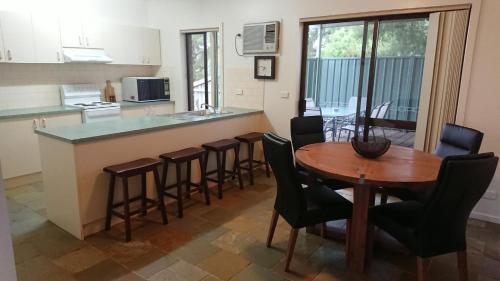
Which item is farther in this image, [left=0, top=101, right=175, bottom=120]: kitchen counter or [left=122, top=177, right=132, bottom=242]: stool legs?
[left=0, top=101, right=175, bottom=120]: kitchen counter

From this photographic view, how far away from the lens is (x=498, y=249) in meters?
2.68

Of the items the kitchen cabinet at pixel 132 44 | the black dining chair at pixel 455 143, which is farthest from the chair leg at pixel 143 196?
the kitchen cabinet at pixel 132 44

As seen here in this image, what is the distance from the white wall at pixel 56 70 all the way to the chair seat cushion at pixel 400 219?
4.58 meters

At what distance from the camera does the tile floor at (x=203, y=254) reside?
7.54 feet

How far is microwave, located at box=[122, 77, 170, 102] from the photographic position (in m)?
5.27

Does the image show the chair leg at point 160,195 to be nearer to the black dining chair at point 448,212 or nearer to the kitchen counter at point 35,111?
the black dining chair at point 448,212

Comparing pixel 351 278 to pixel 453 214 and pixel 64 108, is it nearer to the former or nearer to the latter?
pixel 453 214

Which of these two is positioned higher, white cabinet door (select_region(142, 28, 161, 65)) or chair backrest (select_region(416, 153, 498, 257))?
white cabinet door (select_region(142, 28, 161, 65))

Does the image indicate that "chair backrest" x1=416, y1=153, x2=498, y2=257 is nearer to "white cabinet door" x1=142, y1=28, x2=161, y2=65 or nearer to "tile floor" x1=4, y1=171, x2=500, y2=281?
"tile floor" x1=4, y1=171, x2=500, y2=281

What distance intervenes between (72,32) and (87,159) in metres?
2.67

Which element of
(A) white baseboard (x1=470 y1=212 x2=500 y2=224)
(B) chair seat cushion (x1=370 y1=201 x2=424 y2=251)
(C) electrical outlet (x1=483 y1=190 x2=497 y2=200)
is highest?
(B) chair seat cushion (x1=370 y1=201 x2=424 y2=251)

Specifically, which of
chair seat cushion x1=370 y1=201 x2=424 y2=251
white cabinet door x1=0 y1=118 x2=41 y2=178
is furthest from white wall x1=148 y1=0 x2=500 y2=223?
white cabinet door x1=0 y1=118 x2=41 y2=178

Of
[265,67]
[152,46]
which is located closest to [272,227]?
[265,67]

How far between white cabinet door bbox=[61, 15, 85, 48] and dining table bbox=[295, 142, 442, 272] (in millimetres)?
3694
